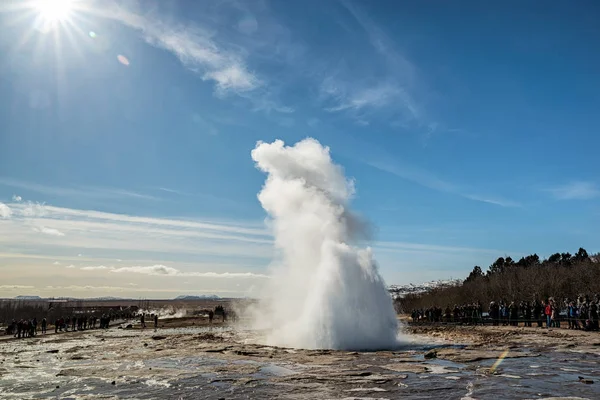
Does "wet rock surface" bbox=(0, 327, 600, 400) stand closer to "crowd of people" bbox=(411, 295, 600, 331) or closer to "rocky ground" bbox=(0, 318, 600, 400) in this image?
"rocky ground" bbox=(0, 318, 600, 400)

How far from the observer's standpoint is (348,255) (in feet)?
84.0

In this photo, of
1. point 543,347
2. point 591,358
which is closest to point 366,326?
point 543,347

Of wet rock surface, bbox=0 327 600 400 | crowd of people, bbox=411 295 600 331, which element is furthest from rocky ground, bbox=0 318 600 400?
crowd of people, bbox=411 295 600 331

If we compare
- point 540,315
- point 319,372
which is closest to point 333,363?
point 319,372

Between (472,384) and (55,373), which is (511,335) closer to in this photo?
(472,384)

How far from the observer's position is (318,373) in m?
15.0

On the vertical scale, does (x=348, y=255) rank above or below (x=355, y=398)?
above

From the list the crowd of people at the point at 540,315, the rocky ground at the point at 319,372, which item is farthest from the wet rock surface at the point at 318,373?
the crowd of people at the point at 540,315

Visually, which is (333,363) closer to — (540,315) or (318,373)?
(318,373)

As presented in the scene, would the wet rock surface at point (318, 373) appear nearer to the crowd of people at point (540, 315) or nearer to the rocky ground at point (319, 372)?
the rocky ground at point (319, 372)

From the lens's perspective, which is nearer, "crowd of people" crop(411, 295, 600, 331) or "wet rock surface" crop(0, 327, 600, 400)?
"wet rock surface" crop(0, 327, 600, 400)

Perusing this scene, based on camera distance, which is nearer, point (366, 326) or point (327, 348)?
point (327, 348)

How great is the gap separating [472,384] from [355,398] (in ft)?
11.6

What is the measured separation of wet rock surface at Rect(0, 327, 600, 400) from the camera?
12117 millimetres
